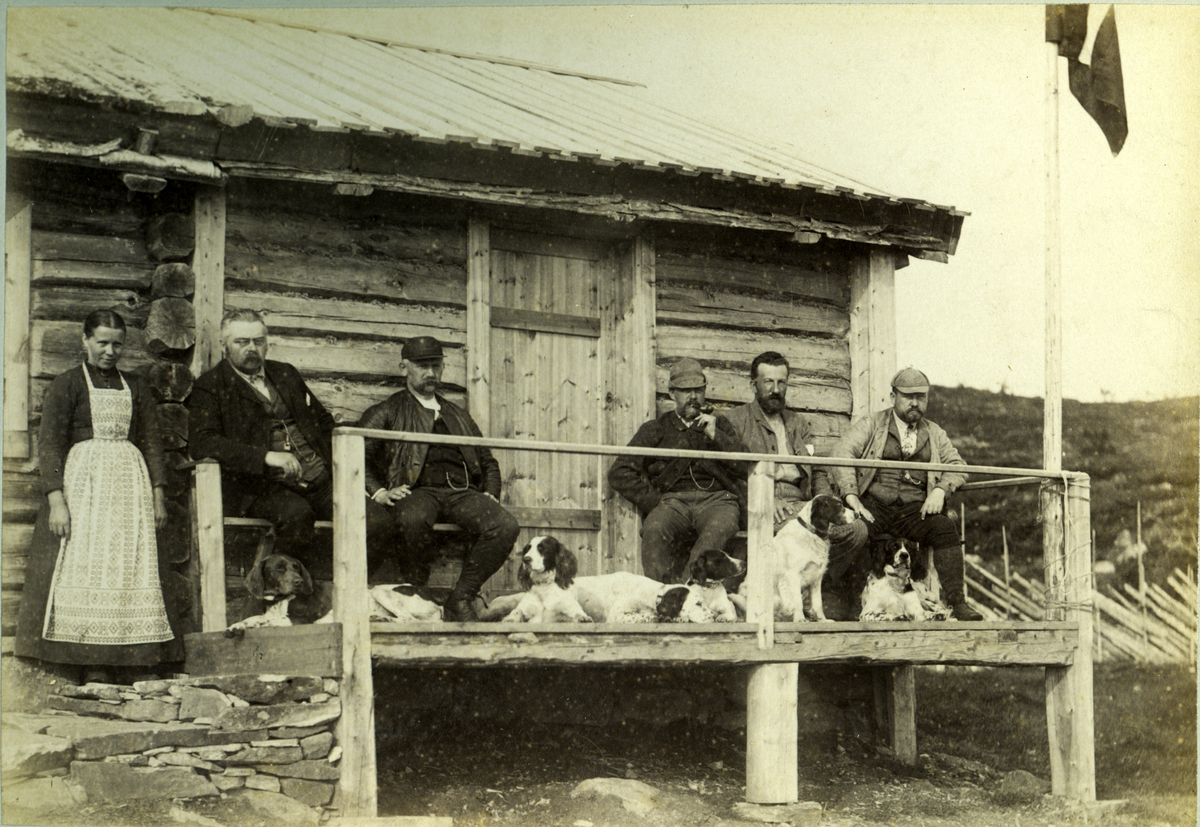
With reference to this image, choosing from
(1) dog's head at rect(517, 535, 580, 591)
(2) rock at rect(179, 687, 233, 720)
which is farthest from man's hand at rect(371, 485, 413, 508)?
(2) rock at rect(179, 687, 233, 720)

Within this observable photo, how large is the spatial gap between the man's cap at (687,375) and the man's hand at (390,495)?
1.94 metres

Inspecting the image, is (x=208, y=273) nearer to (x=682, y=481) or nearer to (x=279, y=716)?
(x=279, y=716)

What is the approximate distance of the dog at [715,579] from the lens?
6.88m

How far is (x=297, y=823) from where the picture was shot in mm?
5781

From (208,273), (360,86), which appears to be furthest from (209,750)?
(360,86)

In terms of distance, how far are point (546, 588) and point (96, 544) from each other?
239 cm

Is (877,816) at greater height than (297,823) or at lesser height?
lesser

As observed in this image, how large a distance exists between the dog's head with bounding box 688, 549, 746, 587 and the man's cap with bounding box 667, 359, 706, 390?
3.82 feet

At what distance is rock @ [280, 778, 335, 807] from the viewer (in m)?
5.81

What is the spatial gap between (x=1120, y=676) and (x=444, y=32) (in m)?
11.1

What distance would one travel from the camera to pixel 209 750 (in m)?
5.91

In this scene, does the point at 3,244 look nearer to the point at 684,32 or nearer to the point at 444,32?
the point at 444,32

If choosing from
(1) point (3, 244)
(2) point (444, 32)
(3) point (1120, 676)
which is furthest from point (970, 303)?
(1) point (3, 244)

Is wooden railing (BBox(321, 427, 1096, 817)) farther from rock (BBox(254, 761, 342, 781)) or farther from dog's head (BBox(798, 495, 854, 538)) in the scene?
dog's head (BBox(798, 495, 854, 538))
